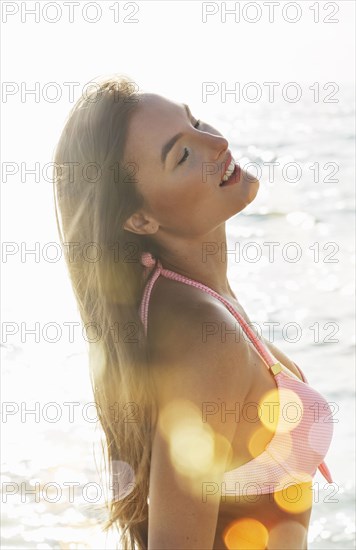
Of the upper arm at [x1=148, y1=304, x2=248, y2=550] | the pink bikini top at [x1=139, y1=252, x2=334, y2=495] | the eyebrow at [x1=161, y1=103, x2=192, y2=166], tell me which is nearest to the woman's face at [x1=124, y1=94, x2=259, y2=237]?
the eyebrow at [x1=161, y1=103, x2=192, y2=166]

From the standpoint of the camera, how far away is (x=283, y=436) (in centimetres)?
237

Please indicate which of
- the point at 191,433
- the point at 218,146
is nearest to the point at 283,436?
the point at 191,433

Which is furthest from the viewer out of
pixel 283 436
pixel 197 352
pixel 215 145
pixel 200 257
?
pixel 200 257

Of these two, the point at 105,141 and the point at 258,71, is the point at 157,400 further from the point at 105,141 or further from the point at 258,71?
the point at 258,71

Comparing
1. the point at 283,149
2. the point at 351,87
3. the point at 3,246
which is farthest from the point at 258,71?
the point at 3,246

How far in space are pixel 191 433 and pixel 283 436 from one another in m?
0.32

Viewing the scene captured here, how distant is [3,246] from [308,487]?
7.95 metres

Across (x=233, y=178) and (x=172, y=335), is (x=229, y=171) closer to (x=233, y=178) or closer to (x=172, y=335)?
(x=233, y=178)

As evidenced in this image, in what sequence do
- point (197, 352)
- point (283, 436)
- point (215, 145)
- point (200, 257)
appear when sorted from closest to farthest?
1. point (197, 352)
2. point (283, 436)
3. point (215, 145)
4. point (200, 257)

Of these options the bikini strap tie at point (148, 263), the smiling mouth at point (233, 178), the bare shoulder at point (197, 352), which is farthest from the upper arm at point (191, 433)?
the smiling mouth at point (233, 178)

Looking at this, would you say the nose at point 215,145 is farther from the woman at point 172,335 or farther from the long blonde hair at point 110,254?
the long blonde hair at point 110,254

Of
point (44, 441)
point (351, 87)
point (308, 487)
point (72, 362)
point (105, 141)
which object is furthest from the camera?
point (351, 87)

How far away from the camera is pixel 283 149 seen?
21.3m

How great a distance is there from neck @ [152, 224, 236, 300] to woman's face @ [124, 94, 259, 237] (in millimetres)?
62
